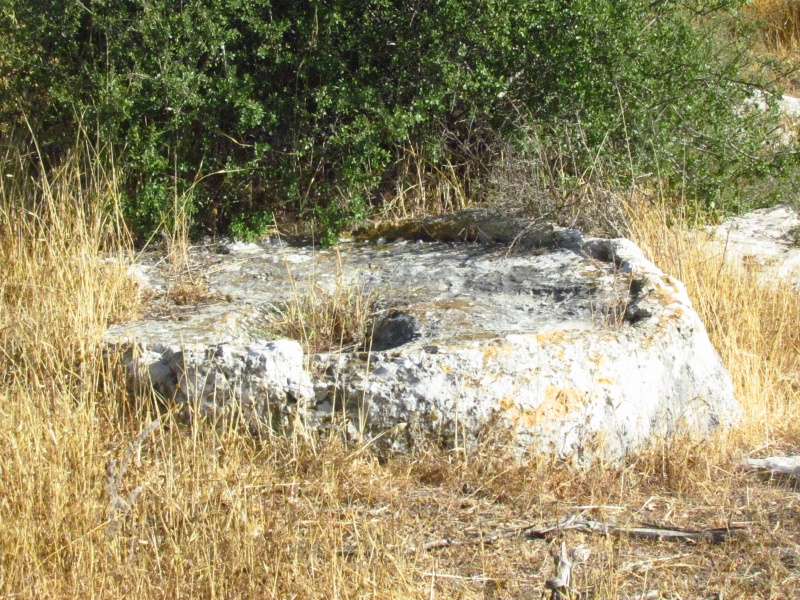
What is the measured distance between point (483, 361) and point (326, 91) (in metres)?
2.47

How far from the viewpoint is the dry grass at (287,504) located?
268 cm

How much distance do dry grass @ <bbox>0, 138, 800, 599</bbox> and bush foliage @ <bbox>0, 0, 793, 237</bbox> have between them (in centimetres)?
132

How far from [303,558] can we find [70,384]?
1.24 metres

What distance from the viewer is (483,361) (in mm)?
3568

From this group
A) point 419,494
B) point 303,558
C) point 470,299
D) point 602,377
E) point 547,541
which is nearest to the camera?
point 303,558

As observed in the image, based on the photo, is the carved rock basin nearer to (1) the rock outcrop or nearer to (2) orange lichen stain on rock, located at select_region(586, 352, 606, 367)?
(2) orange lichen stain on rock, located at select_region(586, 352, 606, 367)

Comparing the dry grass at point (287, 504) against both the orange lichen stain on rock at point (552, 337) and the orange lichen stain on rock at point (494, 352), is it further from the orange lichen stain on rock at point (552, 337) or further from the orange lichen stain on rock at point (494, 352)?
the orange lichen stain on rock at point (552, 337)

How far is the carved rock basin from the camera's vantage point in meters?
3.52

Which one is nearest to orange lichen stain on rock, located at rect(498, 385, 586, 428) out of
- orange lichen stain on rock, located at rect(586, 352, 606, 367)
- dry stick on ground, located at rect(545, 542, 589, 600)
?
orange lichen stain on rock, located at rect(586, 352, 606, 367)

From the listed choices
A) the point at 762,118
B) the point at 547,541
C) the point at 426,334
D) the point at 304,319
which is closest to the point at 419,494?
the point at 547,541

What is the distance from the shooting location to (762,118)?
23.8ft

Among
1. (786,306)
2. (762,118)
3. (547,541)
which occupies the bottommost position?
(547,541)

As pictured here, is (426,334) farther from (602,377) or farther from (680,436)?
(680,436)

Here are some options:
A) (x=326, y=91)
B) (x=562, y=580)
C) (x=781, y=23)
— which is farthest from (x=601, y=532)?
(x=781, y=23)
